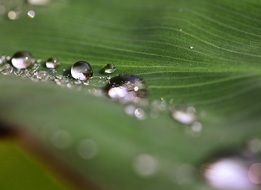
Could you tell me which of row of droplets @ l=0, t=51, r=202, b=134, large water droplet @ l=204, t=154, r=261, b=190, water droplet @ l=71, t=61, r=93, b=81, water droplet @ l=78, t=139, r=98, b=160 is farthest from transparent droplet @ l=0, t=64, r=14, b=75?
large water droplet @ l=204, t=154, r=261, b=190

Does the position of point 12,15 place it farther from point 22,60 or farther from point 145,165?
point 145,165

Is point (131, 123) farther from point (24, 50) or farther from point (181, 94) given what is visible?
point (24, 50)

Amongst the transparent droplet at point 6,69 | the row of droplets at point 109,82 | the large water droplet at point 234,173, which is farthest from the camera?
the transparent droplet at point 6,69

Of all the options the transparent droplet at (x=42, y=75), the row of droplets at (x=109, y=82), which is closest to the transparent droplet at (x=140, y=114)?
the row of droplets at (x=109, y=82)

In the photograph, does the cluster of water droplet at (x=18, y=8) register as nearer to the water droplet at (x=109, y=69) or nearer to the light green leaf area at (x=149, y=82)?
the light green leaf area at (x=149, y=82)

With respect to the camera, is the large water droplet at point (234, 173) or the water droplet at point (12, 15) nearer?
the large water droplet at point (234, 173)

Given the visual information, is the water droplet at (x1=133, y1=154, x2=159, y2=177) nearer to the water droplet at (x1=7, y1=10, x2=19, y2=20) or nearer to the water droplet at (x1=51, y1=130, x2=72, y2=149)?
the water droplet at (x1=51, y1=130, x2=72, y2=149)
